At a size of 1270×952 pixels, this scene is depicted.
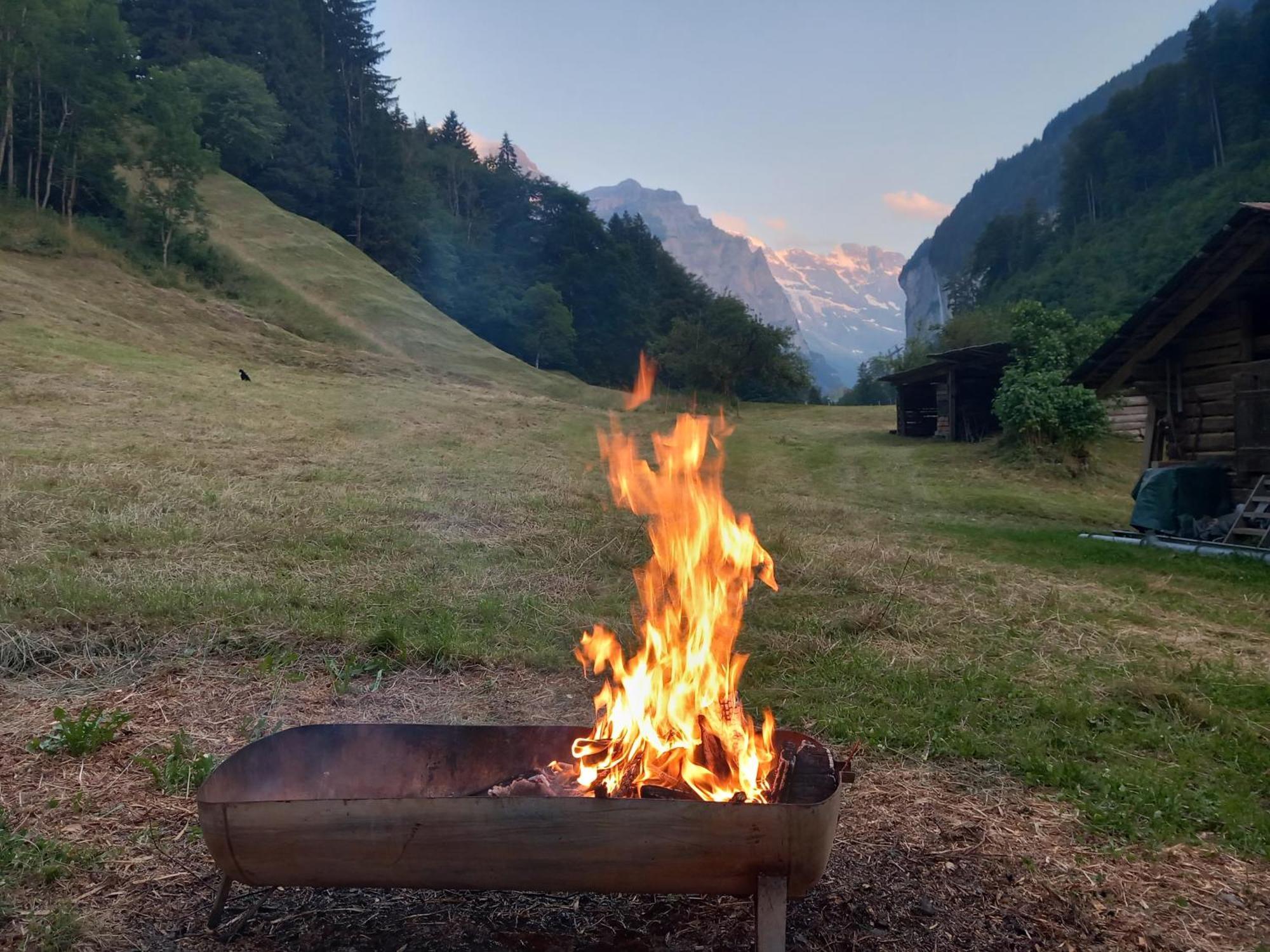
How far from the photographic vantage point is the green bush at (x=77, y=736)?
4.40 metres

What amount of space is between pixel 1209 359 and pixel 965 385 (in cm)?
1911

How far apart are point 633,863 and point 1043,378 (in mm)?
26688

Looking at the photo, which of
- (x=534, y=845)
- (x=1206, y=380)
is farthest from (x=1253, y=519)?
(x=534, y=845)

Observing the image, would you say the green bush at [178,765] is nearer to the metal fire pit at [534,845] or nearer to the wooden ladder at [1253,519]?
the metal fire pit at [534,845]

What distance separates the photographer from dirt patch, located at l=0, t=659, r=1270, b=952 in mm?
3047

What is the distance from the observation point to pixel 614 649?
15.1 ft

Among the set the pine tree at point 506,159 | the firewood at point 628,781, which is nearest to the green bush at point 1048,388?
the firewood at point 628,781

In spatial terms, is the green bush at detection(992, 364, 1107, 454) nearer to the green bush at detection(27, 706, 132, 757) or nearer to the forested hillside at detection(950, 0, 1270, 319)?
the green bush at detection(27, 706, 132, 757)

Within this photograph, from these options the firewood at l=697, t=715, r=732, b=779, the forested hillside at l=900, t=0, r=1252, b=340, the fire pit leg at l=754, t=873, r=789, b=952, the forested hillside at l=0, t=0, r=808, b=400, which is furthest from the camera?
the forested hillside at l=900, t=0, r=1252, b=340

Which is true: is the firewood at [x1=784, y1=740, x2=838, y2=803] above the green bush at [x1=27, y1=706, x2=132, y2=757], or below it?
above

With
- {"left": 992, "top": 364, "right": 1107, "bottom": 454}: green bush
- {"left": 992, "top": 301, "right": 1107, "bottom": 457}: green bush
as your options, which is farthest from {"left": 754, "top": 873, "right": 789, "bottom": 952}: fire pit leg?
{"left": 992, "top": 364, "right": 1107, "bottom": 454}: green bush

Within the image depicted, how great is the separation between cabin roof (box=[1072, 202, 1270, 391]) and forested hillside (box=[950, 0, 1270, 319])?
47738mm

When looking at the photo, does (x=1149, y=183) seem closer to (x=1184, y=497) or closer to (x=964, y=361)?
(x=964, y=361)

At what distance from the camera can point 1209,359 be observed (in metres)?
13.9
